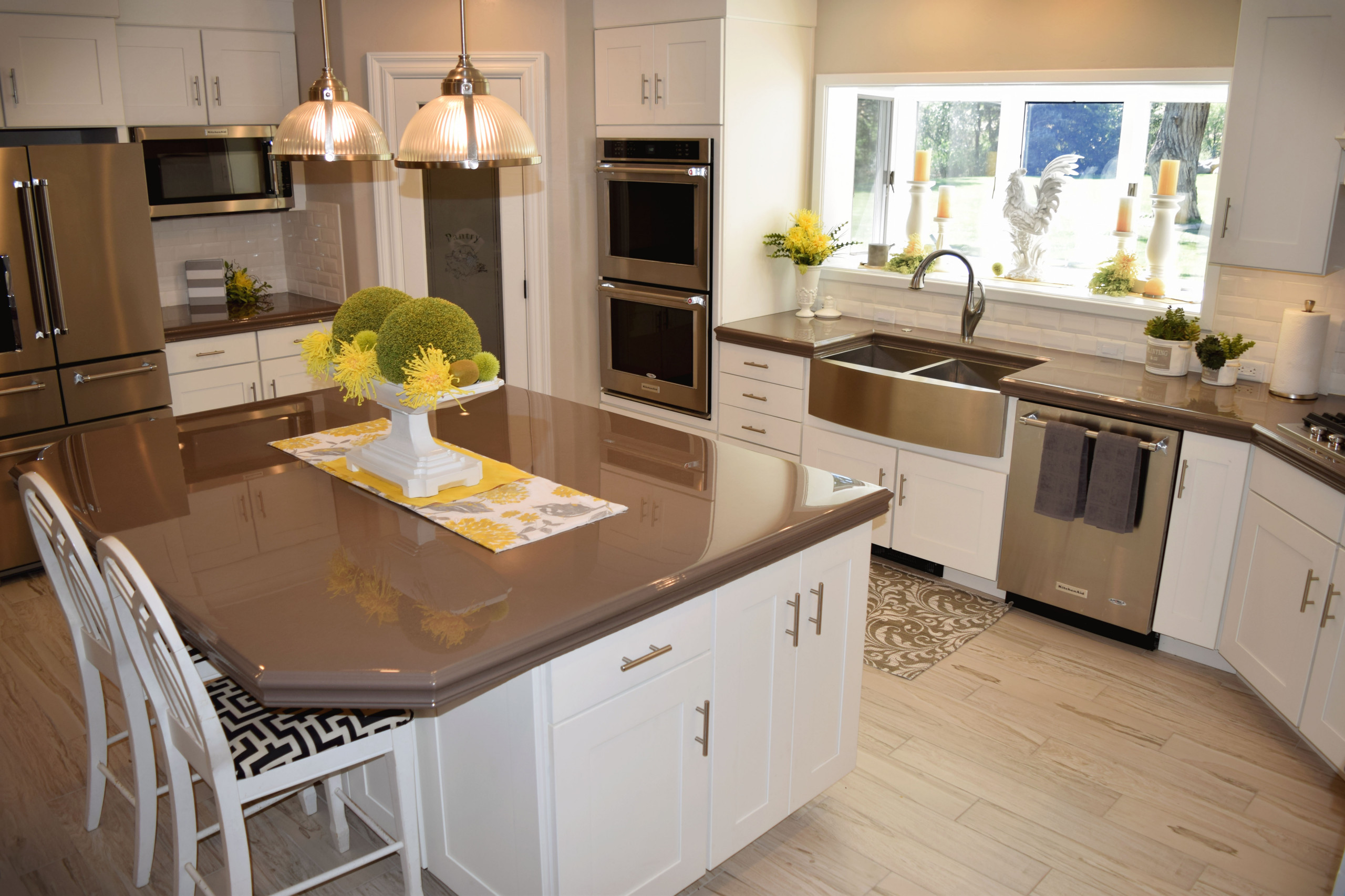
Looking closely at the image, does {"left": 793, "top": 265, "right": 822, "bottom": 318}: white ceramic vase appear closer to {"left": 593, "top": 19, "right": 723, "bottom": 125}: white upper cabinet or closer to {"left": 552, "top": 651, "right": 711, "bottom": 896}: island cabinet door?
{"left": 593, "top": 19, "right": 723, "bottom": 125}: white upper cabinet

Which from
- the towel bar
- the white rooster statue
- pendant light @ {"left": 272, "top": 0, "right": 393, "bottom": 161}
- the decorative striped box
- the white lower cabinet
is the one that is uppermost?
pendant light @ {"left": 272, "top": 0, "right": 393, "bottom": 161}

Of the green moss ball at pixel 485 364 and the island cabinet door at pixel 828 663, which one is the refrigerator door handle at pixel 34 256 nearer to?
the green moss ball at pixel 485 364

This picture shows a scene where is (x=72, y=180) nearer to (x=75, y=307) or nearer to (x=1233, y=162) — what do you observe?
(x=75, y=307)

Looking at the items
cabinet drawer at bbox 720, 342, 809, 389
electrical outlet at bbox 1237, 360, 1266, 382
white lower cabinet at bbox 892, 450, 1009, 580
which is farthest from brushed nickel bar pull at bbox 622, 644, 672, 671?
electrical outlet at bbox 1237, 360, 1266, 382

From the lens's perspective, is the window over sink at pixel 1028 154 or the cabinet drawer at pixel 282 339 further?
the cabinet drawer at pixel 282 339

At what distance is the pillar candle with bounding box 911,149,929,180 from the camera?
4.76 metres

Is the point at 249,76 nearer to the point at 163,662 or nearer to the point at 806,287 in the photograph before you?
the point at 806,287

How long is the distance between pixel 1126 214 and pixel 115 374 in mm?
4264

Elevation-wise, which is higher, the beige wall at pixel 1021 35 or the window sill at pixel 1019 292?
the beige wall at pixel 1021 35

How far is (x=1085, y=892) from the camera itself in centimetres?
247

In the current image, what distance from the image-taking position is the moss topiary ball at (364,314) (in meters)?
2.49

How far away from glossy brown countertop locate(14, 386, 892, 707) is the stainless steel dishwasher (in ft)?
4.56

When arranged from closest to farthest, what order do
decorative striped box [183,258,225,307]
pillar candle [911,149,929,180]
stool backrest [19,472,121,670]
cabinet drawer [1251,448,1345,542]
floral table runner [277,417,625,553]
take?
stool backrest [19,472,121,670]
floral table runner [277,417,625,553]
cabinet drawer [1251,448,1345,542]
pillar candle [911,149,929,180]
decorative striped box [183,258,225,307]

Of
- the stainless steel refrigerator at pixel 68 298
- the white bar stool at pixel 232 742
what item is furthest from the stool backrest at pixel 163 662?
the stainless steel refrigerator at pixel 68 298
